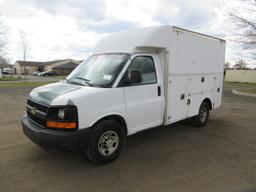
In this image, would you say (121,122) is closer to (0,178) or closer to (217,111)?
(0,178)

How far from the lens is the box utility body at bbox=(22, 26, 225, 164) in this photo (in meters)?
3.11

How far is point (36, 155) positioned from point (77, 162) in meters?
0.92

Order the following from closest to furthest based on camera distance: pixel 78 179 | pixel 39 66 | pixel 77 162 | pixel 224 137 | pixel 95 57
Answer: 1. pixel 78 179
2. pixel 77 162
3. pixel 95 57
4. pixel 224 137
5. pixel 39 66

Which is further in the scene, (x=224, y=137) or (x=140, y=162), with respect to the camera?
(x=224, y=137)

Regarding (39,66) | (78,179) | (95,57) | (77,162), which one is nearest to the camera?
(78,179)

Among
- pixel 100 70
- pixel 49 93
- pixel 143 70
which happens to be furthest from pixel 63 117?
pixel 143 70

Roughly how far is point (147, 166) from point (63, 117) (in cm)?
174

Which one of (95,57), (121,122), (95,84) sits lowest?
(121,122)

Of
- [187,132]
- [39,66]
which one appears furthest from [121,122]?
[39,66]

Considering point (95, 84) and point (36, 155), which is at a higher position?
point (95, 84)

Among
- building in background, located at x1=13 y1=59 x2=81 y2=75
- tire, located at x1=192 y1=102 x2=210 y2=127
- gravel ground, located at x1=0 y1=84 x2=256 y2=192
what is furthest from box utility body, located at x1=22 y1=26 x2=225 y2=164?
building in background, located at x1=13 y1=59 x2=81 y2=75

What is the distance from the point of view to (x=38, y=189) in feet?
9.36

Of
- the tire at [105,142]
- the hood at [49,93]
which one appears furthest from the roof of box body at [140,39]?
the tire at [105,142]

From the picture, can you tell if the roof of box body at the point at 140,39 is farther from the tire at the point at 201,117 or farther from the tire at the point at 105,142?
the tire at the point at 201,117
